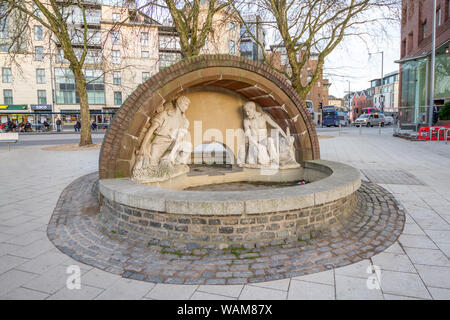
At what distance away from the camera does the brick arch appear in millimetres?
5450

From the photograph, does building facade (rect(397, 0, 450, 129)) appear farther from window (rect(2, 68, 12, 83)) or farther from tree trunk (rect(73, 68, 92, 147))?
window (rect(2, 68, 12, 83))

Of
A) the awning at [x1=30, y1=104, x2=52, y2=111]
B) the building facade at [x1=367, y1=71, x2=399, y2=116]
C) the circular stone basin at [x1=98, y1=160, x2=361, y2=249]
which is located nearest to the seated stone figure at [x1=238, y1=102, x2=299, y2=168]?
the circular stone basin at [x1=98, y1=160, x2=361, y2=249]

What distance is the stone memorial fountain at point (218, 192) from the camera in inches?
155

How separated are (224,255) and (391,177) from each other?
683 centimetres

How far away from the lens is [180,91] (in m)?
6.19

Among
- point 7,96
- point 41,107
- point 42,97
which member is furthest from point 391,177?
point 7,96

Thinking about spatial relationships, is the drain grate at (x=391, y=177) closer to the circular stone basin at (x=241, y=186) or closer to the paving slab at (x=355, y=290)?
the circular stone basin at (x=241, y=186)

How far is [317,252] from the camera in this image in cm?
395

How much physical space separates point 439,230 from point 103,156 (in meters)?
5.65

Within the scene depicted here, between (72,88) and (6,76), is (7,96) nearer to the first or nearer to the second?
(6,76)

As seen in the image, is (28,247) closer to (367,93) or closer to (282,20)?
(282,20)
